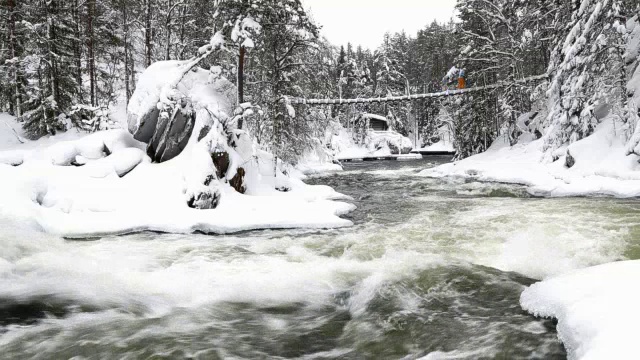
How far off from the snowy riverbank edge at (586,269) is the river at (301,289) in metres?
0.29

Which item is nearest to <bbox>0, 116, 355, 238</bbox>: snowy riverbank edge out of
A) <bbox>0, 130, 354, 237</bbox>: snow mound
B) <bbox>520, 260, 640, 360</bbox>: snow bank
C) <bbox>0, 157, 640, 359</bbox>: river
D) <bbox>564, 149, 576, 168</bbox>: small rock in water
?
<bbox>0, 130, 354, 237</bbox>: snow mound

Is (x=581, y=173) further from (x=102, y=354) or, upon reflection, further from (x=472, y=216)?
(x=102, y=354)

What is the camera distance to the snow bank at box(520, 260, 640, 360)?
2.52 metres

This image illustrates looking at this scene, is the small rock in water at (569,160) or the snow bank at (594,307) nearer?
the snow bank at (594,307)

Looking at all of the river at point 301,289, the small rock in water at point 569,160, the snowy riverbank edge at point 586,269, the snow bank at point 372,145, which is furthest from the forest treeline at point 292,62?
the snow bank at point 372,145

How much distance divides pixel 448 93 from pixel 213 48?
18.1 meters

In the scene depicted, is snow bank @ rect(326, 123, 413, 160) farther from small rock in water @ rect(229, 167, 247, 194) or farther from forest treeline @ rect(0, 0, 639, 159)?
small rock in water @ rect(229, 167, 247, 194)

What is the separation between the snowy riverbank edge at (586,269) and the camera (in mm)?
2727

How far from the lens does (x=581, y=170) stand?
48.0 ft

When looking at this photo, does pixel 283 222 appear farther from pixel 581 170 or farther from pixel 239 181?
pixel 581 170

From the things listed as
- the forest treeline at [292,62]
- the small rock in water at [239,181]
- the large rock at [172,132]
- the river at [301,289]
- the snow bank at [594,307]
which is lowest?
the river at [301,289]

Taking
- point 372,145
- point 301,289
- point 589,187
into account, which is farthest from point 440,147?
point 301,289

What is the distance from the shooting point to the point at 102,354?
332cm

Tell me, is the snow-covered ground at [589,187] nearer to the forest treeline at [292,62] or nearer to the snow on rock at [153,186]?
the forest treeline at [292,62]
